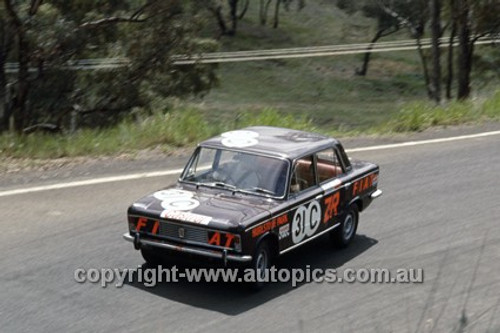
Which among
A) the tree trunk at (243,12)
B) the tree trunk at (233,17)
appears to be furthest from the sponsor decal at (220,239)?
the tree trunk at (243,12)

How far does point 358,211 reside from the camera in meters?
10.8

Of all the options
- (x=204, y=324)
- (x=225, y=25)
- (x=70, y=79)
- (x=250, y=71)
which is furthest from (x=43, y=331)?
(x=225, y=25)

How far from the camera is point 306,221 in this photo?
962 cm

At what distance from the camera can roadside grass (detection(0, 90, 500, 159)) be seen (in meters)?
14.0

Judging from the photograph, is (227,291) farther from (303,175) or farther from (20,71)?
(20,71)

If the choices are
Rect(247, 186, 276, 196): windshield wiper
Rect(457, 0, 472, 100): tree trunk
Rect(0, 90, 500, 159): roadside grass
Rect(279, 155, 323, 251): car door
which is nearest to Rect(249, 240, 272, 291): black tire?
Rect(279, 155, 323, 251): car door

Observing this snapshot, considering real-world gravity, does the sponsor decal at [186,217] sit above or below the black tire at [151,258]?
above

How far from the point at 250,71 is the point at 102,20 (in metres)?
30.2

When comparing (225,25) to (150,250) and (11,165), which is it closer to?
(11,165)

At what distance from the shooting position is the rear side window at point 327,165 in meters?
10.1

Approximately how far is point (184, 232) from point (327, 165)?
7.59 feet

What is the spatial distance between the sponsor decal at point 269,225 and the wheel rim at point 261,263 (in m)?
0.25

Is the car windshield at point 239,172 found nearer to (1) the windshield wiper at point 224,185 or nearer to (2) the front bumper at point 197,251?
(1) the windshield wiper at point 224,185

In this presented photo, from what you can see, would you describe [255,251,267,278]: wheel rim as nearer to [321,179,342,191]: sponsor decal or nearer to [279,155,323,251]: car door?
[279,155,323,251]: car door
